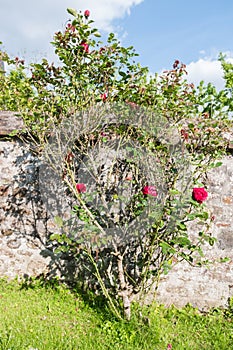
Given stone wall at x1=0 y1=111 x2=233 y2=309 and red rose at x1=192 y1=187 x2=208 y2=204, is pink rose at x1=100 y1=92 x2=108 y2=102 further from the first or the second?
red rose at x1=192 y1=187 x2=208 y2=204

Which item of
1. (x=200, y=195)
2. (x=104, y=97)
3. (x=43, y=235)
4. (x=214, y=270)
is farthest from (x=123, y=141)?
(x=214, y=270)

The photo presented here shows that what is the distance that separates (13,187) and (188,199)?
7.30 ft

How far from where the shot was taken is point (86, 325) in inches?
130

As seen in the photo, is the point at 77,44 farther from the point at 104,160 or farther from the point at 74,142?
the point at 104,160

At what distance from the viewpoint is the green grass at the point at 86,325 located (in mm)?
2939

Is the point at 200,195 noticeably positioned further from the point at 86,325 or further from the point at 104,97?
the point at 86,325

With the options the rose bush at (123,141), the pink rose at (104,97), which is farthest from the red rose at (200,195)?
the pink rose at (104,97)

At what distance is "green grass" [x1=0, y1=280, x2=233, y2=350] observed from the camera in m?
2.94

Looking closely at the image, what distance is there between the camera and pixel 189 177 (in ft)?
11.8

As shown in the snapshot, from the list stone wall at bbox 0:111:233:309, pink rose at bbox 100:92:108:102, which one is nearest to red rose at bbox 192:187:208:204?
stone wall at bbox 0:111:233:309

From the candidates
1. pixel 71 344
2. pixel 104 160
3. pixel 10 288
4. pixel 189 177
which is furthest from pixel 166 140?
pixel 10 288

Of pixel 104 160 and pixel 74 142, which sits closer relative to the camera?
pixel 74 142

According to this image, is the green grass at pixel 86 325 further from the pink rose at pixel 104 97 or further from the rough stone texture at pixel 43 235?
the pink rose at pixel 104 97

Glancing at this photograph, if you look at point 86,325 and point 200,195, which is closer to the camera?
point 200,195
